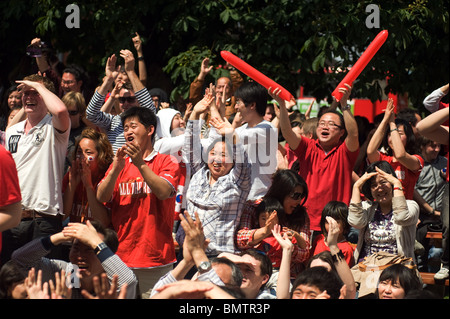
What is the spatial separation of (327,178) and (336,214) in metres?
0.48

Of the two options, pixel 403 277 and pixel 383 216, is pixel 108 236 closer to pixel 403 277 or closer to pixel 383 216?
pixel 403 277

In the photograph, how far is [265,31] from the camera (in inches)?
371

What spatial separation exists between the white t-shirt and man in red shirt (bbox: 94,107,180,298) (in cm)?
40

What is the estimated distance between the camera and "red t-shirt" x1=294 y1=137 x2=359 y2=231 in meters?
6.43

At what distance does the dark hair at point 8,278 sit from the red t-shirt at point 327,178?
8.26 feet

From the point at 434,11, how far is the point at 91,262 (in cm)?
567

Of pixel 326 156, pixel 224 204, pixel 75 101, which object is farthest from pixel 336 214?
pixel 75 101

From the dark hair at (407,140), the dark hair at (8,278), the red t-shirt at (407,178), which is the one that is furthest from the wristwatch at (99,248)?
the dark hair at (407,140)

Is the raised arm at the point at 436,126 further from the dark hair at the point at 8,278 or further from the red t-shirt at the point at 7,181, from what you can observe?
the dark hair at the point at 8,278

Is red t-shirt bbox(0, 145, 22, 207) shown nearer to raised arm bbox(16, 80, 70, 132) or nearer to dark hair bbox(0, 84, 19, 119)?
raised arm bbox(16, 80, 70, 132)

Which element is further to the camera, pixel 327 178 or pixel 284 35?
pixel 284 35

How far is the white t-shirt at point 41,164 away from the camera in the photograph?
18.9 feet

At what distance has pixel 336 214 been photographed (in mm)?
6062
